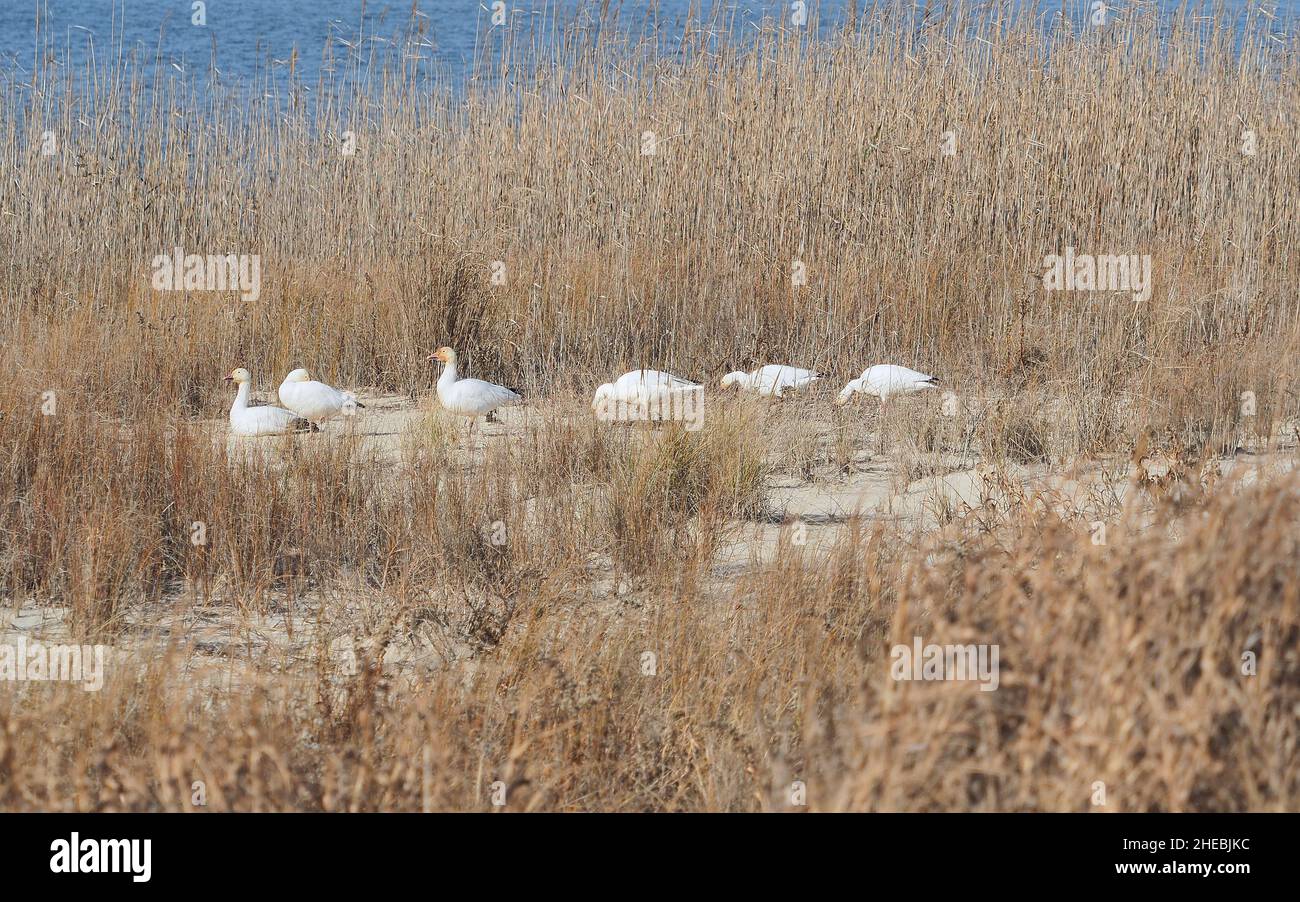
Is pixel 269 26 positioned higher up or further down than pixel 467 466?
higher up

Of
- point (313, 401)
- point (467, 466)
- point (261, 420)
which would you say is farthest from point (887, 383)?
point (261, 420)

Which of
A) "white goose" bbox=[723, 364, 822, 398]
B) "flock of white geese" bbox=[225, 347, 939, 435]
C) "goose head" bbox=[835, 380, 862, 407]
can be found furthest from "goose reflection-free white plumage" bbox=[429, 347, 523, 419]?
"goose head" bbox=[835, 380, 862, 407]

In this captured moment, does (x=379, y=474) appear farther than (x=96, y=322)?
No

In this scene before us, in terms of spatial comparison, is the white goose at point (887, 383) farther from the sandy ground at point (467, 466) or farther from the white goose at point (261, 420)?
the white goose at point (261, 420)

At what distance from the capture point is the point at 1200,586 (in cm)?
245

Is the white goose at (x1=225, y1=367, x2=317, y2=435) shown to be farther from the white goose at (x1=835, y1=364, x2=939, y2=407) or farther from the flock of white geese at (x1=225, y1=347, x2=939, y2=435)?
the white goose at (x1=835, y1=364, x2=939, y2=407)

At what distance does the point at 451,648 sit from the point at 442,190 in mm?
4648

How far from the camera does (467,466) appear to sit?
536 cm

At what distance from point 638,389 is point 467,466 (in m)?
0.83

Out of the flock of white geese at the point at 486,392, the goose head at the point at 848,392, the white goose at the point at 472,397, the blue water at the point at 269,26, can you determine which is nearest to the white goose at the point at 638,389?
the flock of white geese at the point at 486,392

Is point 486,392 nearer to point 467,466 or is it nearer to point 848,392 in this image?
point 467,466

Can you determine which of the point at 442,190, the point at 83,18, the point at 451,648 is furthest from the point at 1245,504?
the point at 83,18

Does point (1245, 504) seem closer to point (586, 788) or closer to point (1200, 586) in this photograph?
point (1200, 586)

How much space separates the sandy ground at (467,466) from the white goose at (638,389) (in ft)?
0.44
